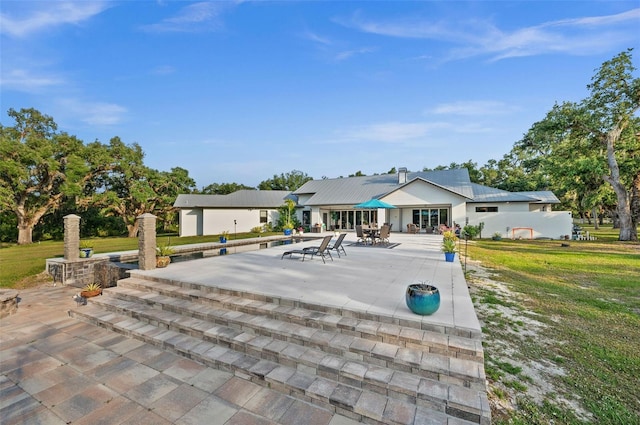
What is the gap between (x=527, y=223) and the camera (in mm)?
20562

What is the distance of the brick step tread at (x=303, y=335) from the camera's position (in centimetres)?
322

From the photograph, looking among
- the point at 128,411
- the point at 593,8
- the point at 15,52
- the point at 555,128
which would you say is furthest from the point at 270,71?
the point at 555,128

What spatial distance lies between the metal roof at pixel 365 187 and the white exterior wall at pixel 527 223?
269 cm

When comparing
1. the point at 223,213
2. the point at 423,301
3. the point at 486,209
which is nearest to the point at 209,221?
the point at 223,213

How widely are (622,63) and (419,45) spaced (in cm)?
1649

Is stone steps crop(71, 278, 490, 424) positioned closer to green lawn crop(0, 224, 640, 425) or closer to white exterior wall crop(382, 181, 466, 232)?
green lawn crop(0, 224, 640, 425)

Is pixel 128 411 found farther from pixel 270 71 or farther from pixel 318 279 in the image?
pixel 270 71

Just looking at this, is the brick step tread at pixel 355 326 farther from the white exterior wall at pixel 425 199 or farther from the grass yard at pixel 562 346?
the white exterior wall at pixel 425 199

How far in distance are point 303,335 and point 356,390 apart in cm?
111

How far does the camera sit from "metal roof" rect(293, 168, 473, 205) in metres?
23.6

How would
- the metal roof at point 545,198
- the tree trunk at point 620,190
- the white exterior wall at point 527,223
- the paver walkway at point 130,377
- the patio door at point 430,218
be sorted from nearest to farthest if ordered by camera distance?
1. the paver walkway at point 130,377
2. the tree trunk at point 620,190
3. the white exterior wall at point 527,223
4. the patio door at point 430,218
5. the metal roof at point 545,198

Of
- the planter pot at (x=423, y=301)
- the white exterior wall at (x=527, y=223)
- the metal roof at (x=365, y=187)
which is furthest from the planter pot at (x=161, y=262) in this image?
the white exterior wall at (x=527, y=223)

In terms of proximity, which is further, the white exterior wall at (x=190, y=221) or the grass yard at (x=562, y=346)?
the white exterior wall at (x=190, y=221)

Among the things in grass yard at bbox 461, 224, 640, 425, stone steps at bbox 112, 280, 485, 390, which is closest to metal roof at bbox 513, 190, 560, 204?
grass yard at bbox 461, 224, 640, 425
